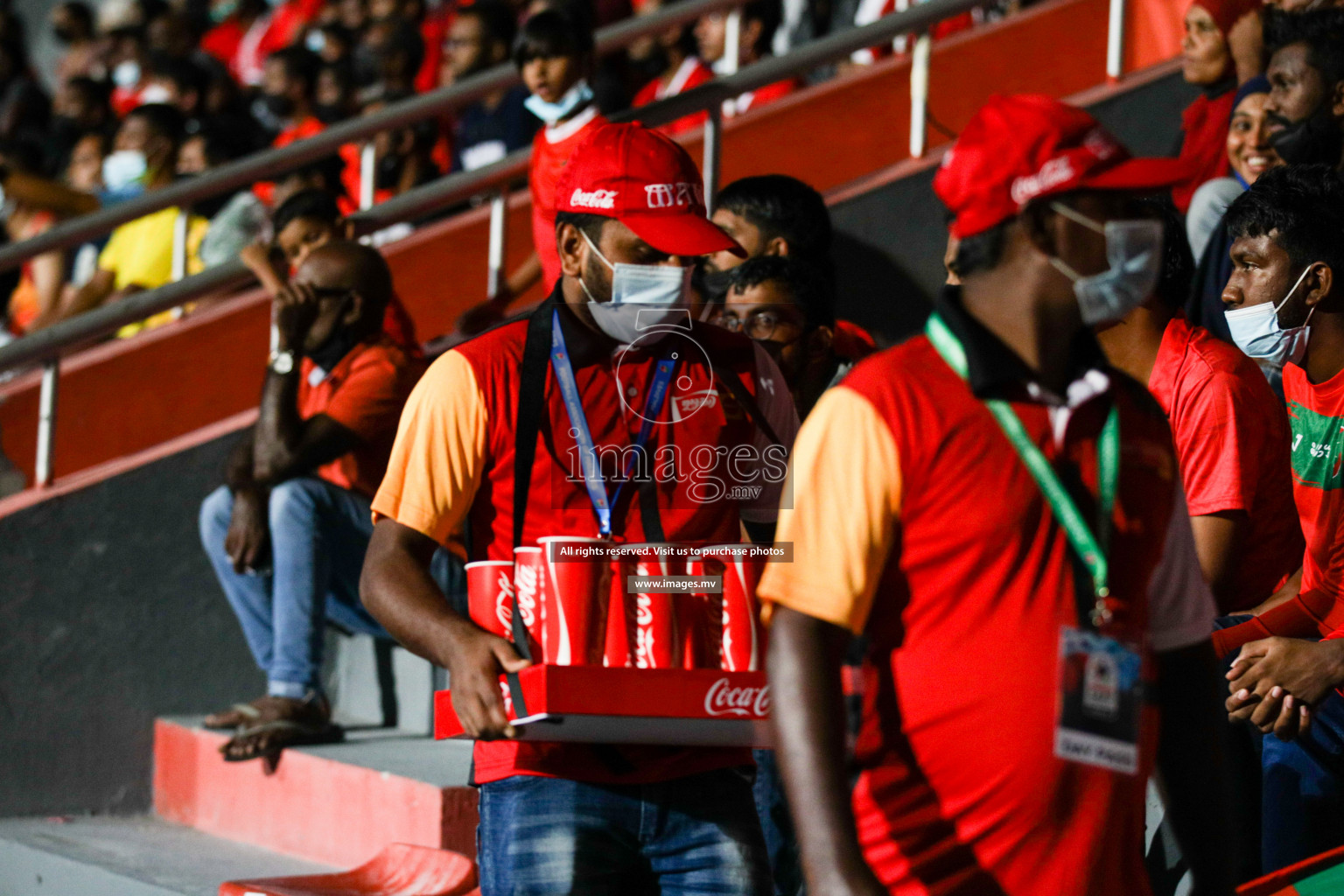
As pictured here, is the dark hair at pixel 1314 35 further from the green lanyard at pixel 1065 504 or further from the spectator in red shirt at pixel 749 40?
the green lanyard at pixel 1065 504

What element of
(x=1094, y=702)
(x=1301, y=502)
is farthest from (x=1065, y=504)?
(x=1301, y=502)

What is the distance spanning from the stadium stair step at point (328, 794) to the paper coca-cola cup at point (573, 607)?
2.21m

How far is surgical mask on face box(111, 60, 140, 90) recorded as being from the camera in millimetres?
14143

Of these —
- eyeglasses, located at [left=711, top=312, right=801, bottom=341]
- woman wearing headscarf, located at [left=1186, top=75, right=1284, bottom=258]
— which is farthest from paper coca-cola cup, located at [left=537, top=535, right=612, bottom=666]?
woman wearing headscarf, located at [left=1186, top=75, right=1284, bottom=258]

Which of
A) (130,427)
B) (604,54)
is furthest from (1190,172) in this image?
(604,54)

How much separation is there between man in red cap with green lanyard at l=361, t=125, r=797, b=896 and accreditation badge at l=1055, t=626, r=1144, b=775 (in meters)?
0.93

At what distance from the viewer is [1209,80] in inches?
273

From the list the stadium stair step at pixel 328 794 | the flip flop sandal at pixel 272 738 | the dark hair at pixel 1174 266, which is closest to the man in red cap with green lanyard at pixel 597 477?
the dark hair at pixel 1174 266

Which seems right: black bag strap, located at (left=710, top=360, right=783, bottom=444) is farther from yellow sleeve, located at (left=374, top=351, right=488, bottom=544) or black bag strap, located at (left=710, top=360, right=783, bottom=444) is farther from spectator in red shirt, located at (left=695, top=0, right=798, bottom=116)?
spectator in red shirt, located at (left=695, top=0, right=798, bottom=116)

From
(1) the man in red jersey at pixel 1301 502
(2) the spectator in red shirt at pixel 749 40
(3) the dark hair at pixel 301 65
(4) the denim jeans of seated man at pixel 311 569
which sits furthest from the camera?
(3) the dark hair at pixel 301 65

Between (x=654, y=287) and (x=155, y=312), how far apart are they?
13.5ft

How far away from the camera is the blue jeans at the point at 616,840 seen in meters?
2.88

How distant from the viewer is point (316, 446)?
19.1 feet

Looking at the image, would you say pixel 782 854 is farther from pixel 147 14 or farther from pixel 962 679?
pixel 147 14
